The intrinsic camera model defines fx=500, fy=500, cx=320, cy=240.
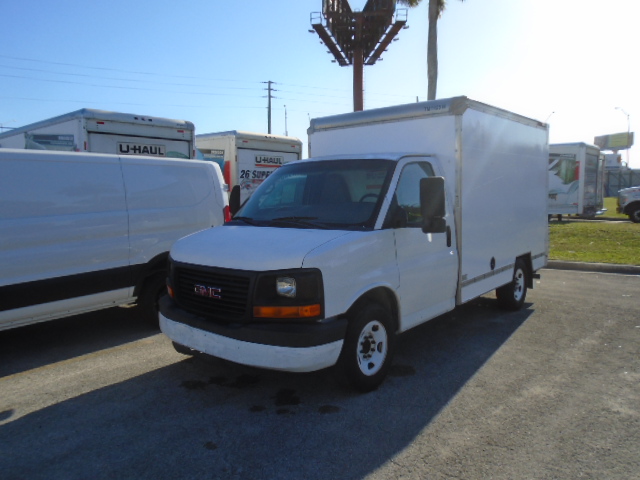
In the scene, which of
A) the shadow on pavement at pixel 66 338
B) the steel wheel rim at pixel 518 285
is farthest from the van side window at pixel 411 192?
the shadow on pavement at pixel 66 338

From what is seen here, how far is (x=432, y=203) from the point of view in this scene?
4.41 meters

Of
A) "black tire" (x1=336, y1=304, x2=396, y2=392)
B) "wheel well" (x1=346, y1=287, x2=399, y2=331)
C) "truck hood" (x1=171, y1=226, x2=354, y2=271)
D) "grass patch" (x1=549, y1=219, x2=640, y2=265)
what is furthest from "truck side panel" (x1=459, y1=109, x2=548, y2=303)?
"grass patch" (x1=549, y1=219, x2=640, y2=265)

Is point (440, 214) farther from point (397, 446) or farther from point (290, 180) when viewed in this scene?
point (397, 446)

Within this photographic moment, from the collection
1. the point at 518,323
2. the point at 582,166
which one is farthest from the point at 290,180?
the point at 582,166

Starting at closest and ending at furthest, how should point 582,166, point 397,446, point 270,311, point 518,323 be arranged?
1. point 397,446
2. point 270,311
3. point 518,323
4. point 582,166

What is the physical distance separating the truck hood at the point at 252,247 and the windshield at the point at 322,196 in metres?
0.27

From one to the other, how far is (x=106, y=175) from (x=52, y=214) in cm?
79

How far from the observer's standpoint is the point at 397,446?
11.4 ft

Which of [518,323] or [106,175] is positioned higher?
[106,175]

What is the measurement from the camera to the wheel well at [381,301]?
4155 mm

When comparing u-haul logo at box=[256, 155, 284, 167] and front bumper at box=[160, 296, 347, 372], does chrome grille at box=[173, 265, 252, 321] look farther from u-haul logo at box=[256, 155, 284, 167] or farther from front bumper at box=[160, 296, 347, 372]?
u-haul logo at box=[256, 155, 284, 167]

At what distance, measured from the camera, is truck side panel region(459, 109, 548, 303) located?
561cm

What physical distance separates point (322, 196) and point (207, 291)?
4.92 feet

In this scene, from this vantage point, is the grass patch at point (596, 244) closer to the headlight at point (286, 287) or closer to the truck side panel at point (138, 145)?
the truck side panel at point (138, 145)
